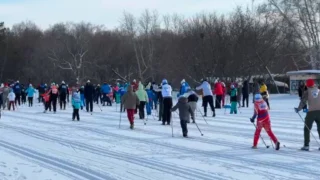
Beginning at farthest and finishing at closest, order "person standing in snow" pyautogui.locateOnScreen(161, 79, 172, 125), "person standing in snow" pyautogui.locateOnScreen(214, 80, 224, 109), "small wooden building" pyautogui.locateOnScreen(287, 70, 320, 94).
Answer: "small wooden building" pyautogui.locateOnScreen(287, 70, 320, 94), "person standing in snow" pyautogui.locateOnScreen(214, 80, 224, 109), "person standing in snow" pyautogui.locateOnScreen(161, 79, 172, 125)

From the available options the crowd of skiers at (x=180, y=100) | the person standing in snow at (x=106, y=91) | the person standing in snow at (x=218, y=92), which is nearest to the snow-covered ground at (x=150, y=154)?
the crowd of skiers at (x=180, y=100)

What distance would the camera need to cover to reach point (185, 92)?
2184 centimetres

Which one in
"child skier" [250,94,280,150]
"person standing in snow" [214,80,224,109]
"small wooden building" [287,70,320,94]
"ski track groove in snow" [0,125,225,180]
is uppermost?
"small wooden building" [287,70,320,94]

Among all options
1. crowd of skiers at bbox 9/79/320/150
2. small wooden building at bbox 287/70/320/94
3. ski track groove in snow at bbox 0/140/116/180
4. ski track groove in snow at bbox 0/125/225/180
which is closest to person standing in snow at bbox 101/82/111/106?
crowd of skiers at bbox 9/79/320/150

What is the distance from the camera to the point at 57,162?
11914mm

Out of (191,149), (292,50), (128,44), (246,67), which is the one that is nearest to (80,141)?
(191,149)

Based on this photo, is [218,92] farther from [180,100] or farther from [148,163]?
[148,163]

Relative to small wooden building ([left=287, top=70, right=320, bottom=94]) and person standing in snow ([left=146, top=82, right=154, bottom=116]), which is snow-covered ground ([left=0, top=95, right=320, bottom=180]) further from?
small wooden building ([left=287, top=70, right=320, bottom=94])

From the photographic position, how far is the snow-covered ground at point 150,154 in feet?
34.0

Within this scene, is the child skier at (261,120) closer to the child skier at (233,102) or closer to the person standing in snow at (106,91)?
the child skier at (233,102)

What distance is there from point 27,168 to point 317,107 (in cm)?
682

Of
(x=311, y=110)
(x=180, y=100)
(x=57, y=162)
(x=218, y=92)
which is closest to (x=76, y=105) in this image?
(x=180, y=100)

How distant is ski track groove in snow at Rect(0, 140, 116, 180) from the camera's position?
10.2 m

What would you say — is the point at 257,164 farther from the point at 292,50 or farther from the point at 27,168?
the point at 292,50
